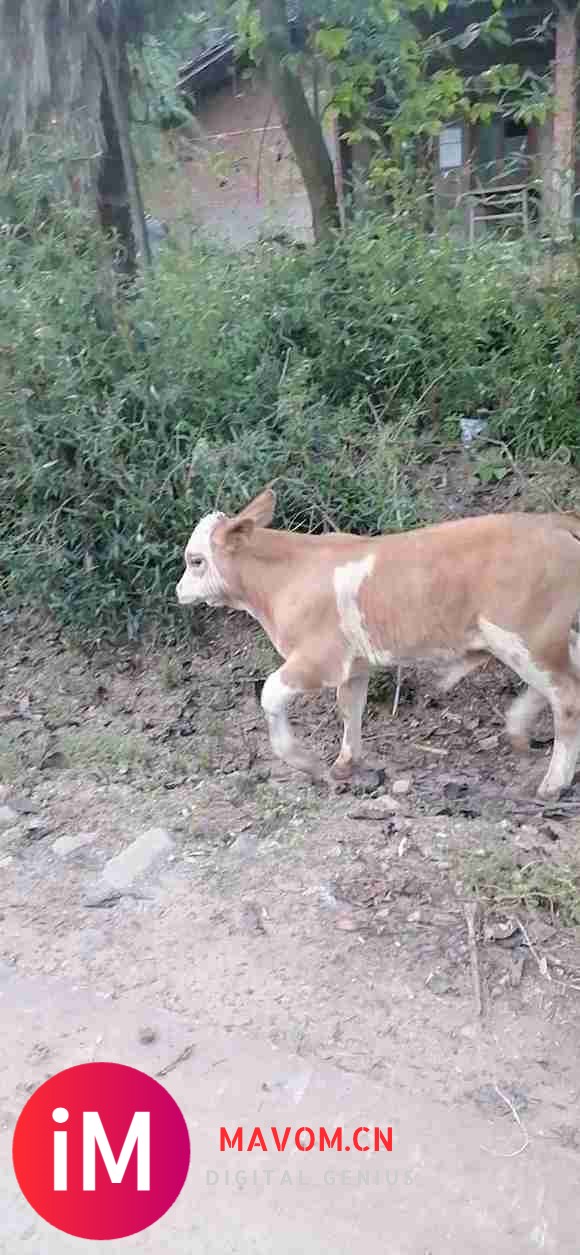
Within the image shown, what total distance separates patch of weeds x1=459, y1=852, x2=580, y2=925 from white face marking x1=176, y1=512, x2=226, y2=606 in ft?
6.01

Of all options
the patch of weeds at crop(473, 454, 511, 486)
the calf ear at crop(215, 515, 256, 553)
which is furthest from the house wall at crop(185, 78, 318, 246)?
the calf ear at crop(215, 515, 256, 553)

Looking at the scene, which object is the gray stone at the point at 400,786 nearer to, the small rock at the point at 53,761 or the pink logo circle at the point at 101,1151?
the small rock at the point at 53,761

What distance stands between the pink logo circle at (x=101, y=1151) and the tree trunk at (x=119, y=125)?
677cm

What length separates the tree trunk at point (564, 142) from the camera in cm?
741

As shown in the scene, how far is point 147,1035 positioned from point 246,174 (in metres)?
11.4

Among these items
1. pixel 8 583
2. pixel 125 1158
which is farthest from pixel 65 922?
pixel 8 583

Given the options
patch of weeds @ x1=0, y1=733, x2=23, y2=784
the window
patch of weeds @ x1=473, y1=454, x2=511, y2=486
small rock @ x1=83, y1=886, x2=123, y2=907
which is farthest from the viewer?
the window

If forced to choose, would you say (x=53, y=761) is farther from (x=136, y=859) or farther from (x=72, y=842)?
(x=136, y=859)

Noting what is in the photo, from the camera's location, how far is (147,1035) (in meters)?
3.55

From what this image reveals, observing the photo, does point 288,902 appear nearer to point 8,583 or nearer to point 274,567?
point 274,567

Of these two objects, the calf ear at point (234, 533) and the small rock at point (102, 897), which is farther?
the calf ear at point (234, 533)

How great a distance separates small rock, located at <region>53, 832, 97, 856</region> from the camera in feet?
15.9

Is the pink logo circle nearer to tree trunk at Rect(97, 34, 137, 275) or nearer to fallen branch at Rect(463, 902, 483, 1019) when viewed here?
fallen branch at Rect(463, 902, 483, 1019)

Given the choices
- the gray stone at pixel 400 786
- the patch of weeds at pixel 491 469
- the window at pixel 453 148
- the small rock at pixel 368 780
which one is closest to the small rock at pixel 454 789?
the gray stone at pixel 400 786
